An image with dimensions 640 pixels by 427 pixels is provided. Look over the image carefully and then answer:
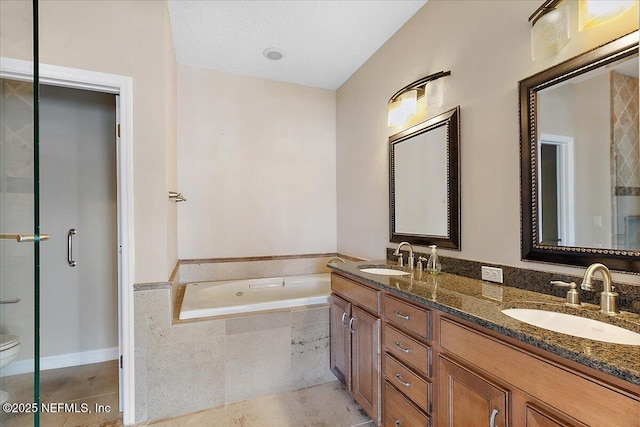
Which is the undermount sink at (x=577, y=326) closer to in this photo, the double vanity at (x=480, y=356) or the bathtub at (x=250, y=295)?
the double vanity at (x=480, y=356)

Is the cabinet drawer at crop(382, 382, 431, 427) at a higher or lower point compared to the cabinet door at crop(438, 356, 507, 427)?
lower

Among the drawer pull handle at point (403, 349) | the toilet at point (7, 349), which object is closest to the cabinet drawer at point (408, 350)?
A: the drawer pull handle at point (403, 349)

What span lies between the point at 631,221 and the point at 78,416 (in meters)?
3.03

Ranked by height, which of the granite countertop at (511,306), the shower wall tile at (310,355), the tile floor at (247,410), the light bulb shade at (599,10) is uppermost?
the light bulb shade at (599,10)

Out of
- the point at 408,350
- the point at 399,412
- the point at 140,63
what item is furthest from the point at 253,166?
the point at 399,412

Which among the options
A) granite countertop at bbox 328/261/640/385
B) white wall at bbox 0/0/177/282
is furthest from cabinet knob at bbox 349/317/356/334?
white wall at bbox 0/0/177/282

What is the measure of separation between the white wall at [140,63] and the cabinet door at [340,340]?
116 cm

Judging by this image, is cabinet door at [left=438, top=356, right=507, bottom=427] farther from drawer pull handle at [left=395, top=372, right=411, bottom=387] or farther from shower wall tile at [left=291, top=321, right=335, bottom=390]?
shower wall tile at [left=291, top=321, right=335, bottom=390]

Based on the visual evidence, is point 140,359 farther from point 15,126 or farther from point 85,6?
point 85,6

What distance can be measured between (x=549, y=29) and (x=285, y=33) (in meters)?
1.77

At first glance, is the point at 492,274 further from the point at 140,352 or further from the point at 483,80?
the point at 140,352

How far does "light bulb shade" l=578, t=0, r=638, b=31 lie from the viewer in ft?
3.42

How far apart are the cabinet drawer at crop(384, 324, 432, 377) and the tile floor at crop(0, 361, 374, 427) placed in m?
0.70

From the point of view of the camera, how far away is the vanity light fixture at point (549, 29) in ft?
3.97
